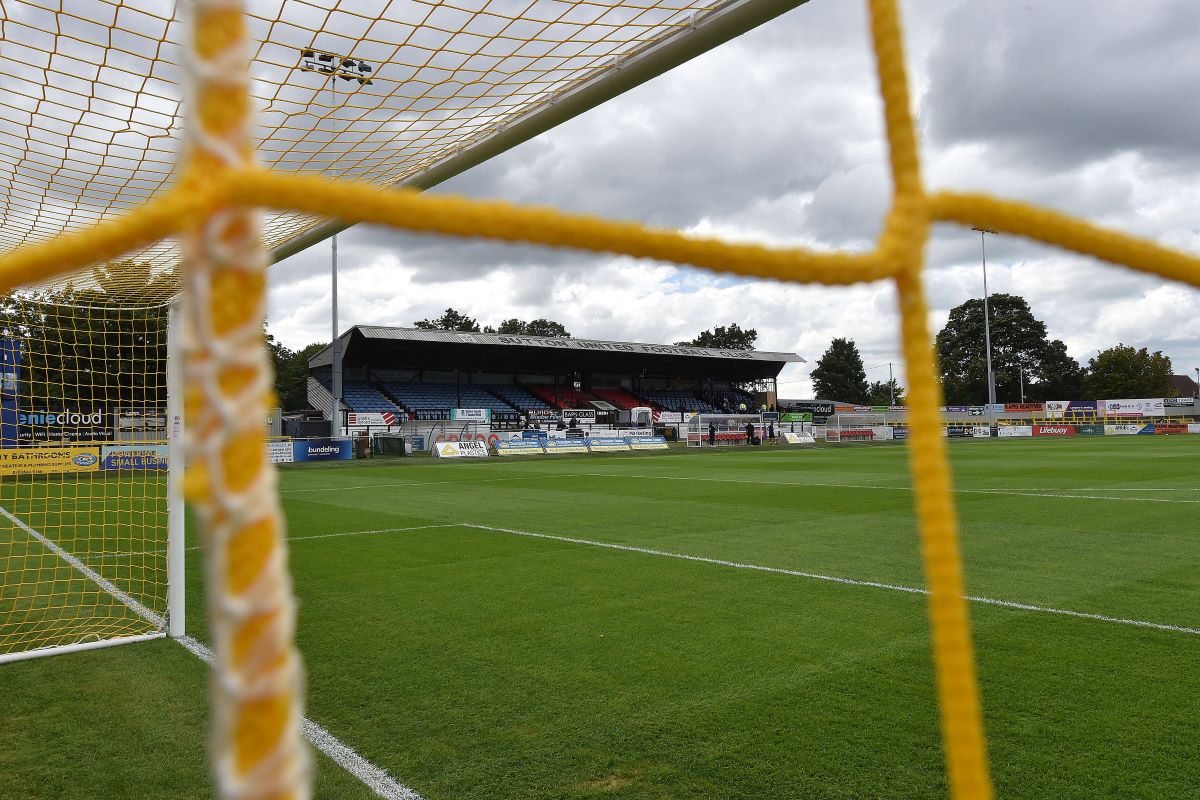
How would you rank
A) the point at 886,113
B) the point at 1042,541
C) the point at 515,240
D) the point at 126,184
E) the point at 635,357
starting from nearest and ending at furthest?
the point at 515,240 < the point at 886,113 < the point at 126,184 < the point at 1042,541 < the point at 635,357

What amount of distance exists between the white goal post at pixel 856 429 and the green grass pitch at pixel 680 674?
2871 centimetres

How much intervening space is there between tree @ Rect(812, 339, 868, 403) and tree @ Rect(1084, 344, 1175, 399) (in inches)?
1044

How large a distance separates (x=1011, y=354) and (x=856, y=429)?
40.4m

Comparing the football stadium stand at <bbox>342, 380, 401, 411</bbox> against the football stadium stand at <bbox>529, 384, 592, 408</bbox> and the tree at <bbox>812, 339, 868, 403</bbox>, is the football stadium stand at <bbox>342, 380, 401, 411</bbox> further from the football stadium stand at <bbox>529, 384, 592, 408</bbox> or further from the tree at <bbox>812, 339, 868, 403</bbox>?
the tree at <bbox>812, 339, 868, 403</bbox>

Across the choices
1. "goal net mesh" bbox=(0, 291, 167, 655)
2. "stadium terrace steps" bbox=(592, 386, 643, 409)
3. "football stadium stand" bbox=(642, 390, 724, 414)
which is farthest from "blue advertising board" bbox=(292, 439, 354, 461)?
"football stadium stand" bbox=(642, 390, 724, 414)

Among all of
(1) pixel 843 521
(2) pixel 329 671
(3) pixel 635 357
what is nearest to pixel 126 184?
(2) pixel 329 671

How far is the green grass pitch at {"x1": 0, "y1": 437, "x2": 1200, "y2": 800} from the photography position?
2.94m

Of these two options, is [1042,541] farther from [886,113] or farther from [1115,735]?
[886,113]

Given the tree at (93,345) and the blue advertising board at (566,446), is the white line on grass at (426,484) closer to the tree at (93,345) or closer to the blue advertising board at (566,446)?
the tree at (93,345)

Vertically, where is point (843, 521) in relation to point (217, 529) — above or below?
below

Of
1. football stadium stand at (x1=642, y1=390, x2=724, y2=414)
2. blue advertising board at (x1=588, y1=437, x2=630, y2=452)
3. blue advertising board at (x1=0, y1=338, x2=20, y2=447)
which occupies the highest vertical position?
football stadium stand at (x1=642, y1=390, x2=724, y2=414)

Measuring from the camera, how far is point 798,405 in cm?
6238

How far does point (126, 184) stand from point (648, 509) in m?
7.66

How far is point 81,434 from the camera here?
761cm
